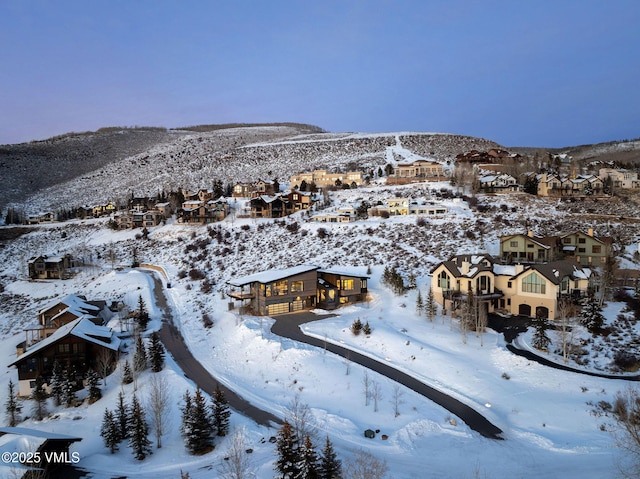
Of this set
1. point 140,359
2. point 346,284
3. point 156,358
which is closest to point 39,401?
point 140,359

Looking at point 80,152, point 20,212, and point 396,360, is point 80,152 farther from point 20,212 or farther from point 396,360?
point 396,360

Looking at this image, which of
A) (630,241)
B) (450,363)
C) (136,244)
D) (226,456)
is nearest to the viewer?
(226,456)

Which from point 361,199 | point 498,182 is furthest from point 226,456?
point 498,182

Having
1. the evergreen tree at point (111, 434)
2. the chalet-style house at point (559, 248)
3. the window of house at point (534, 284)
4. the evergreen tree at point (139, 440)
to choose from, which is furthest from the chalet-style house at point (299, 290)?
the evergreen tree at point (139, 440)

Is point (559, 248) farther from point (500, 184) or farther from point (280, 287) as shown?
point (500, 184)

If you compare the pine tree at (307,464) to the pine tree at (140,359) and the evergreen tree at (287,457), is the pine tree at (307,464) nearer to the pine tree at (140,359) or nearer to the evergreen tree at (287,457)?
the evergreen tree at (287,457)

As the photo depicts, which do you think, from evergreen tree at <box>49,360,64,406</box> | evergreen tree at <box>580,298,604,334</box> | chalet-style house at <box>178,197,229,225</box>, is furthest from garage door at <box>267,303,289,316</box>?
chalet-style house at <box>178,197,229,225</box>
